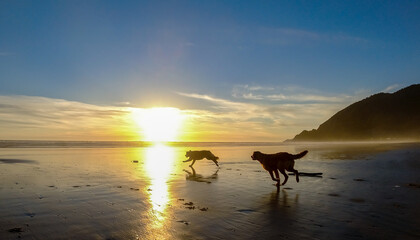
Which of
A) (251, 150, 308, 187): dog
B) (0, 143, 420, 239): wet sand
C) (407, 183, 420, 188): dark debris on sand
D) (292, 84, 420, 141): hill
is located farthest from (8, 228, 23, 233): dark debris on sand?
(292, 84, 420, 141): hill

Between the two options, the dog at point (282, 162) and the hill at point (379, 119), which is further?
the hill at point (379, 119)

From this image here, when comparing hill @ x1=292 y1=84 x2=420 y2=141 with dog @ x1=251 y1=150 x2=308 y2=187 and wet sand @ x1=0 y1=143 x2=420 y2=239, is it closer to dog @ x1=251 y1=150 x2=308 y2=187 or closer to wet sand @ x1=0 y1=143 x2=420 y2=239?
dog @ x1=251 y1=150 x2=308 y2=187

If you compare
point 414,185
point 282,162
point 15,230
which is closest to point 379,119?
point 414,185

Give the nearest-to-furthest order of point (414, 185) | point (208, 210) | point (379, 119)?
point (208, 210) → point (414, 185) → point (379, 119)

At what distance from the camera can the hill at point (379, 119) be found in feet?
367

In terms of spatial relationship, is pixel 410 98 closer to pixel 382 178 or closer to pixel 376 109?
pixel 376 109

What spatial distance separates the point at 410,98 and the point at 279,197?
146 meters

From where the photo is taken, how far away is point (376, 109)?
13338cm

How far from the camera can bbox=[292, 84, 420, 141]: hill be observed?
112 metres

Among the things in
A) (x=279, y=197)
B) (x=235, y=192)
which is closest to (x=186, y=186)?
(x=235, y=192)

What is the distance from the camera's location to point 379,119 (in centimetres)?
→ 12588

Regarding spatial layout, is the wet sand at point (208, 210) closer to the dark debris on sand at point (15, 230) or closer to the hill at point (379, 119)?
the dark debris on sand at point (15, 230)

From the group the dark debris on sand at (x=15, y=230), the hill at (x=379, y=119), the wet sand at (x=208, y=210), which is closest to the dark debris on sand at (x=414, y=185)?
the wet sand at (x=208, y=210)

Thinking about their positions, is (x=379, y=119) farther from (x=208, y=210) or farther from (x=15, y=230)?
(x=15, y=230)
